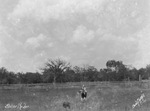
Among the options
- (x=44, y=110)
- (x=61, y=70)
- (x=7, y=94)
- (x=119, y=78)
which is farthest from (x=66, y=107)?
(x=119, y=78)

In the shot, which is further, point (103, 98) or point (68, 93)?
point (68, 93)

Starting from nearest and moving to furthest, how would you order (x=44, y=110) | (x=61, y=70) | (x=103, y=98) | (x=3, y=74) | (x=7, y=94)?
1. (x=44, y=110)
2. (x=103, y=98)
3. (x=7, y=94)
4. (x=61, y=70)
5. (x=3, y=74)

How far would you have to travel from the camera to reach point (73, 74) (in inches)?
4026

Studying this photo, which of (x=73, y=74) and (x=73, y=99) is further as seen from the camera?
(x=73, y=74)

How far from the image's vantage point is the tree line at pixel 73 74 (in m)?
91.5

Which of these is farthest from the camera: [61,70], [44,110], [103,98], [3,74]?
[3,74]

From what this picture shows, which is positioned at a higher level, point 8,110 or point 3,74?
point 3,74

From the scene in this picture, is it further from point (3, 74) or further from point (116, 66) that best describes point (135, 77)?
point (3, 74)

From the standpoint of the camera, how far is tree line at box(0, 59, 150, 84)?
91.5m

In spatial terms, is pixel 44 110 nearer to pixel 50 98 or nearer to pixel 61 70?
pixel 50 98

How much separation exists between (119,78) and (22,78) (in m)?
44.6

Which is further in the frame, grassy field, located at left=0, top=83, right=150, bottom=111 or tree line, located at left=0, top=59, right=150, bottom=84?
tree line, located at left=0, top=59, right=150, bottom=84

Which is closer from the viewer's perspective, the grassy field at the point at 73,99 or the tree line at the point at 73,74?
the grassy field at the point at 73,99

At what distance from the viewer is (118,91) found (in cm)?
4006
